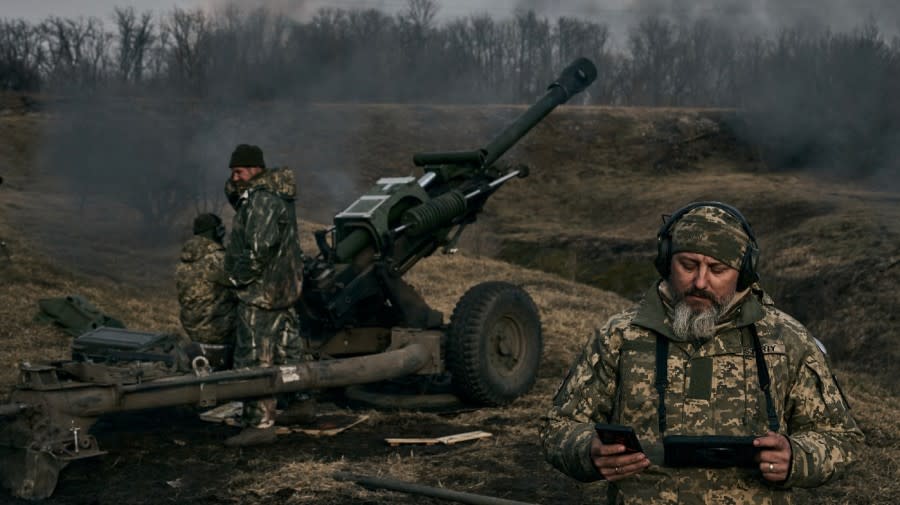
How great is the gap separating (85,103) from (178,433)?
20738mm

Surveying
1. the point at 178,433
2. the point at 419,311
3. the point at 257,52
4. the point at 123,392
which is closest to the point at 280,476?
the point at 123,392

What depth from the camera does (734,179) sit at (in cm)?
2452

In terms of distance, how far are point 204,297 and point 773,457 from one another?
5.88 m

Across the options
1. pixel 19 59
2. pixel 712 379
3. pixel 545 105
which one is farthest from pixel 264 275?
pixel 19 59

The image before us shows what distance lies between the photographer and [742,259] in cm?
289

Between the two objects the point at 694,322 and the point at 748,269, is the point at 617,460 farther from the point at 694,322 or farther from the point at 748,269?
the point at 748,269

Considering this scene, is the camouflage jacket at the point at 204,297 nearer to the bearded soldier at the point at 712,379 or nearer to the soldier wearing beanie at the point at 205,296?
the soldier wearing beanie at the point at 205,296

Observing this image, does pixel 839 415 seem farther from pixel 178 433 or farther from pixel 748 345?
pixel 178 433

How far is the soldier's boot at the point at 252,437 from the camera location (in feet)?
23.2

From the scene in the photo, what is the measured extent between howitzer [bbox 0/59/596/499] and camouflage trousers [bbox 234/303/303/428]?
290 millimetres

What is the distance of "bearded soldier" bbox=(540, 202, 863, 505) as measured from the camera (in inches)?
112

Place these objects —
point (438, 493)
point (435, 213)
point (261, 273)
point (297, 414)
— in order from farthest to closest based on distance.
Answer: point (435, 213) < point (297, 414) < point (261, 273) < point (438, 493)

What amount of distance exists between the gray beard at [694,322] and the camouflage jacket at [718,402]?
0.13ft

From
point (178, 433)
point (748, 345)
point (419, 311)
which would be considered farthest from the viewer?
point (419, 311)
